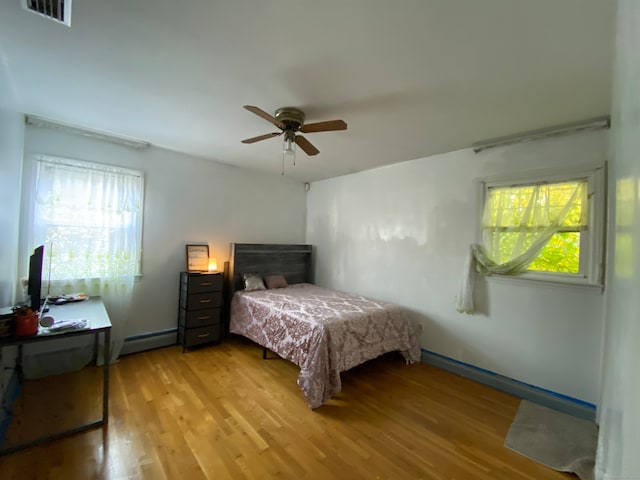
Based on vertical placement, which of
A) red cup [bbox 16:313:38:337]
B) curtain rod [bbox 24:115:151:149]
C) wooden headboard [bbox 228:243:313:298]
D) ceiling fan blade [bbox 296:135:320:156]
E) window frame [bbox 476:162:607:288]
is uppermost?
curtain rod [bbox 24:115:151:149]

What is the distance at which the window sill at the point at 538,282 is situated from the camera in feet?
7.34

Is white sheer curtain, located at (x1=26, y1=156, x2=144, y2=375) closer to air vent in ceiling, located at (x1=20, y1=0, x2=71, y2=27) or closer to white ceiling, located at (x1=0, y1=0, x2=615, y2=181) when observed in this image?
white ceiling, located at (x1=0, y1=0, x2=615, y2=181)

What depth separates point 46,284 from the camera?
2660 mm

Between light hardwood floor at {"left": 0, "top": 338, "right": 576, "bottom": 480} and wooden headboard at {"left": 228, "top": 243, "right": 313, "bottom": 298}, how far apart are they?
4.27 feet

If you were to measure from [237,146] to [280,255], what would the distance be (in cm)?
182

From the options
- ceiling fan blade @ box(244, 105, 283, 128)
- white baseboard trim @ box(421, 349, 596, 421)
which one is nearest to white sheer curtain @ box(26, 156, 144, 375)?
ceiling fan blade @ box(244, 105, 283, 128)

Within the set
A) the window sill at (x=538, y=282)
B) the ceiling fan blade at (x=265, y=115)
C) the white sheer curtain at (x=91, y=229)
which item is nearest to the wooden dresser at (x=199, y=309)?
the white sheer curtain at (x=91, y=229)

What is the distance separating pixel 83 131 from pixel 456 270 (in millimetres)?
4271

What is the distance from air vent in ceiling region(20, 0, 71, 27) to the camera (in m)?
1.27

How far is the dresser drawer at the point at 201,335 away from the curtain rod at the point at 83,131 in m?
2.29

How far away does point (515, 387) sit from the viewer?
2.55 m

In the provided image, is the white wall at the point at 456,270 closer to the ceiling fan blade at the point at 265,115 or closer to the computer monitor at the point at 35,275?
the ceiling fan blade at the point at 265,115

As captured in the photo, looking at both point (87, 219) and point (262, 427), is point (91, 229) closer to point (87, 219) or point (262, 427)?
point (87, 219)

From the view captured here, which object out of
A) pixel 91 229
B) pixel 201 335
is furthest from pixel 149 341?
pixel 91 229
